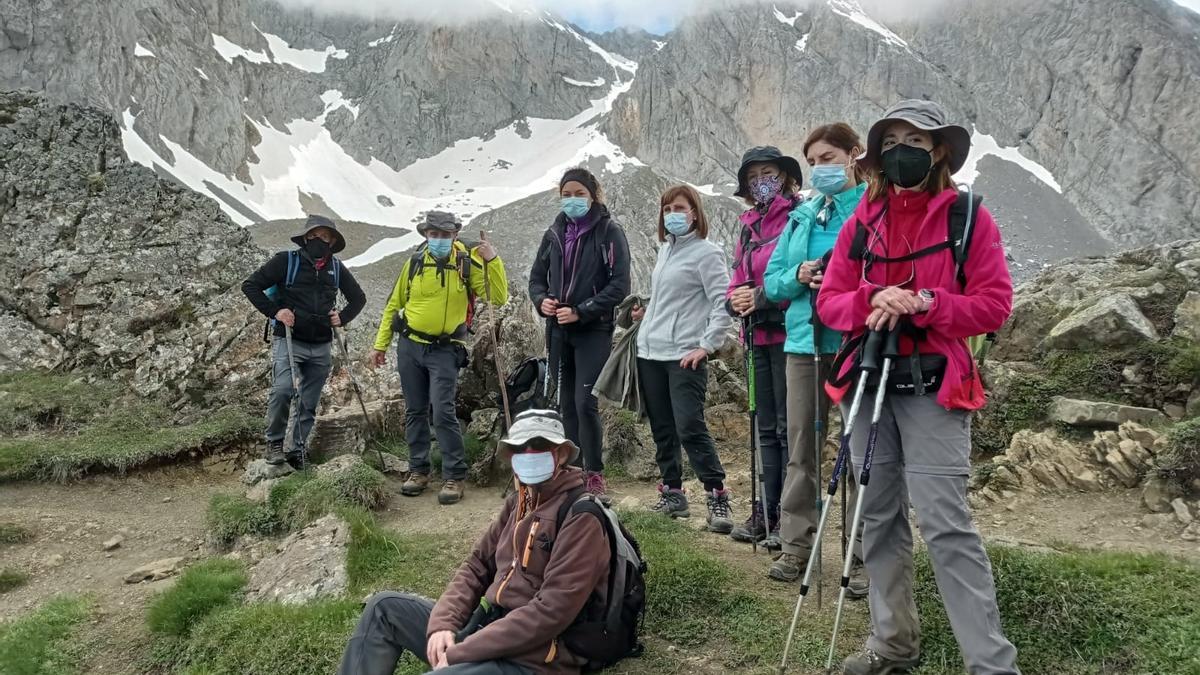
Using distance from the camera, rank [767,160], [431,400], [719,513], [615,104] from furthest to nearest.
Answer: [615,104] → [431,400] → [719,513] → [767,160]

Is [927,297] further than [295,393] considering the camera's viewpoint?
No

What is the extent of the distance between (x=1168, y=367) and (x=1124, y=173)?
481 ft

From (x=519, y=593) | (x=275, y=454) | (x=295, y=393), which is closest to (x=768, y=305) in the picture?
(x=519, y=593)

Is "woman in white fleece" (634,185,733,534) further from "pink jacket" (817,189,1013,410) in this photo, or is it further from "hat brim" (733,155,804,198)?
"pink jacket" (817,189,1013,410)

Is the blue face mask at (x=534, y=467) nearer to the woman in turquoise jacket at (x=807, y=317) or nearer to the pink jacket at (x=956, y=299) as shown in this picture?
the pink jacket at (x=956, y=299)

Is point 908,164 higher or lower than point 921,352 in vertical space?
higher

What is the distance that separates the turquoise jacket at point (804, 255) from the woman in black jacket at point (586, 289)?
2.21 m

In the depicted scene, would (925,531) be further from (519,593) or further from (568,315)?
(568,315)

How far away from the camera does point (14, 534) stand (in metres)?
7.32

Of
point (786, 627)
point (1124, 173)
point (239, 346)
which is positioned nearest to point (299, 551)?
point (786, 627)

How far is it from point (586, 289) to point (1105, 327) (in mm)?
6744

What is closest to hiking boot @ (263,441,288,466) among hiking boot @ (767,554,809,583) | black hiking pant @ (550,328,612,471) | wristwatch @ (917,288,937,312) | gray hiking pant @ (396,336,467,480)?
gray hiking pant @ (396,336,467,480)

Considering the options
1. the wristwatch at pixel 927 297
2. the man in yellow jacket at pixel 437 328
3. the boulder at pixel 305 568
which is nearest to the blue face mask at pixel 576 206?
the man in yellow jacket at pixel 437 328

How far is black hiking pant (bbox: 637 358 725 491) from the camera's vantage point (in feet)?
20.3
